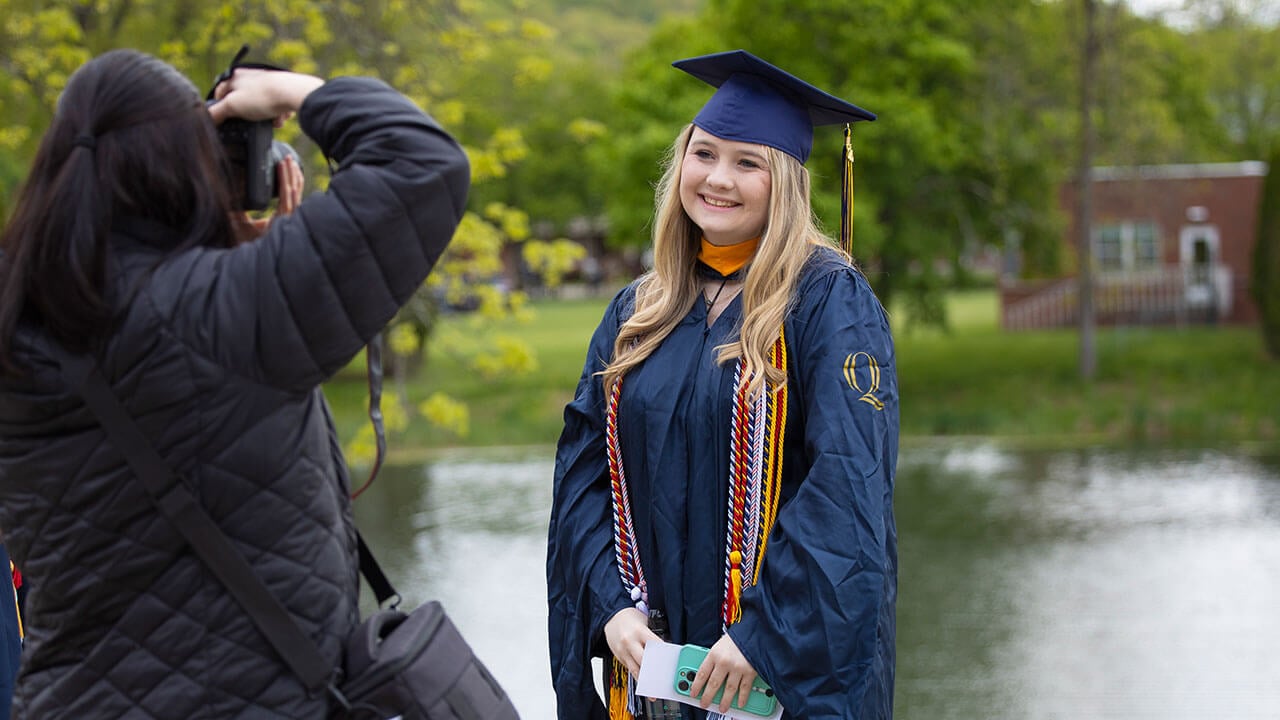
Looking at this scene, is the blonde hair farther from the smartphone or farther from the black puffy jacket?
the black puffy jacket

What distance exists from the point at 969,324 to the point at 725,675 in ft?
92.3

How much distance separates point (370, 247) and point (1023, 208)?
18.4m

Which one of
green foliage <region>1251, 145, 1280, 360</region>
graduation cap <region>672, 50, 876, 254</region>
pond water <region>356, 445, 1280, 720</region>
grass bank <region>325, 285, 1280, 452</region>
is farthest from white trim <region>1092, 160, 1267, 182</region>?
graduation cap <region>672, 50, 876, 254</region>

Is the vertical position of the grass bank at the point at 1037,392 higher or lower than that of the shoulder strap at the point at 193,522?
lower

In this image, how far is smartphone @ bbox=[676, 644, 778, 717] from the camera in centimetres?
238

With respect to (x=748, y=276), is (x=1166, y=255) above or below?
below

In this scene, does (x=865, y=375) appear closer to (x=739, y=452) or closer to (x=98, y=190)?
(x=739, y=452)

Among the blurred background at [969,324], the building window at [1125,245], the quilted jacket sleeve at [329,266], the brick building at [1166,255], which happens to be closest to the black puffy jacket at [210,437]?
the quilted jacket sleeve at [329,266]

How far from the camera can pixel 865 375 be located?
2.42 meters

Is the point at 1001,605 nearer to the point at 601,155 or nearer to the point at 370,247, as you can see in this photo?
the point at 370,247

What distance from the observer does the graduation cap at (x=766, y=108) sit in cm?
263

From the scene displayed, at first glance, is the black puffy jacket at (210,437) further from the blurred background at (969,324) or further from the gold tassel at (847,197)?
the gold tassel at (847,197)

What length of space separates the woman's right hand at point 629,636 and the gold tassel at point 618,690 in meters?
0.06

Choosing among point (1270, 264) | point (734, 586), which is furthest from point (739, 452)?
point (1270, 264)
